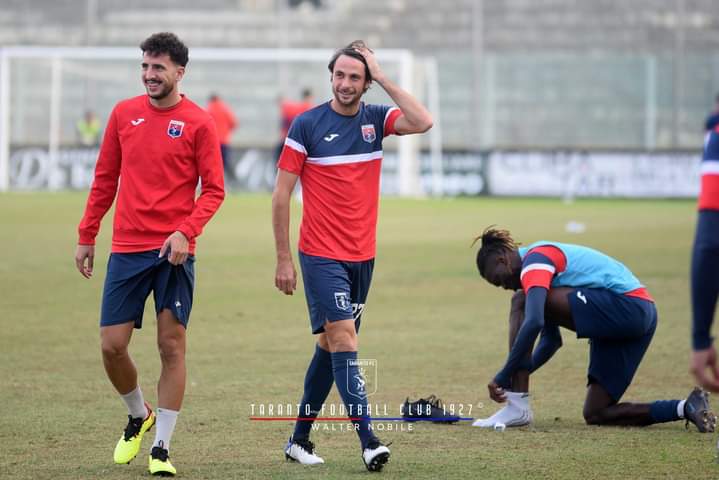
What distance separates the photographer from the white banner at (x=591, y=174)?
34.5 metres

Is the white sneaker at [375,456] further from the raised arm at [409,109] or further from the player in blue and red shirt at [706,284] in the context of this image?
the player in blue and red shirt at [706,284]

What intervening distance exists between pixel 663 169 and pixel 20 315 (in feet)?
84.0

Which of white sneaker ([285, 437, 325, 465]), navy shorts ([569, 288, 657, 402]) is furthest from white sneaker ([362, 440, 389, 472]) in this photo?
navy shorts ([569, 288, 657, 402])

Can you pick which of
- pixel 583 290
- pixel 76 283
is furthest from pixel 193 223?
pixel 76 283

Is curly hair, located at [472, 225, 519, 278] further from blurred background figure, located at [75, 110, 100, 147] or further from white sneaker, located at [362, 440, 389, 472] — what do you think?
blurred background figure, located at [75, 110, 100, 147]

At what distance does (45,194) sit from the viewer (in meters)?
31.7

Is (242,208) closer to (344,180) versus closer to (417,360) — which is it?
(417,360)

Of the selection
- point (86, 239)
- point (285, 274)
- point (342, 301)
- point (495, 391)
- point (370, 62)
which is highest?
point (370, 62)

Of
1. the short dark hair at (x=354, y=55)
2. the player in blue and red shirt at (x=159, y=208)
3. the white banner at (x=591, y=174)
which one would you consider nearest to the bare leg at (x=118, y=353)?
the player in blue and red shirt at (x=159, y=208)

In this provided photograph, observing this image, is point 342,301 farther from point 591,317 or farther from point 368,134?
point 591,317

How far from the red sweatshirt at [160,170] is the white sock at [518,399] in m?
2.10

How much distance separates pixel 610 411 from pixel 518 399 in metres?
0.58

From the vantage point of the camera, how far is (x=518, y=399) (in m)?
7.14

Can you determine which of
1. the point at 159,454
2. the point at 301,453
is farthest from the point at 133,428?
the point at 301,453
